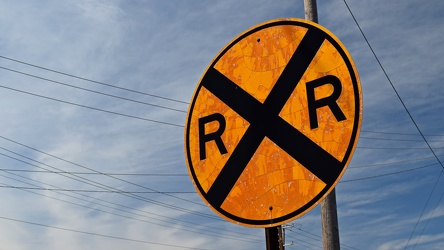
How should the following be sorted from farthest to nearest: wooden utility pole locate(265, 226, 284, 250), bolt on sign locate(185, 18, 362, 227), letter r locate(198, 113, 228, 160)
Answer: letter r locate(198, 113, 228, 160)
wooden utility pole locate(265, 226, 284, 250)
bolt on sign locate(185, 18, 362, 227)

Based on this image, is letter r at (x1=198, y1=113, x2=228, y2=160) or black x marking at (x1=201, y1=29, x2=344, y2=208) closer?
black x marking at (x1=201, y1=29, x2=344, y2=208)

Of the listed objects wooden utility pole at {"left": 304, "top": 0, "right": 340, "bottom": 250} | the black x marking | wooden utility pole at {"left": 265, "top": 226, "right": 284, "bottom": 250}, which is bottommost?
wooden utility pole at {"left": 265, "top": 226, "right": 284, "bottom": 250}

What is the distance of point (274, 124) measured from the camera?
2332 millimetres

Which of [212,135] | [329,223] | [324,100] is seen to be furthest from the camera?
[329,223]

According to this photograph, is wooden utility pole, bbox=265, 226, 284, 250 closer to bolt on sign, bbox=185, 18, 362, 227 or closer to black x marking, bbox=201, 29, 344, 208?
bolt on sign, bbox=185, 18, 362, 227

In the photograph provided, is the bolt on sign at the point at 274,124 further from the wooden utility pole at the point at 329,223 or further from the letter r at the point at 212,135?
the wooden utility pole at the point at 329,223

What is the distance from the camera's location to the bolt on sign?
2207 millimetres

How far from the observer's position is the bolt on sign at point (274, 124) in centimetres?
221

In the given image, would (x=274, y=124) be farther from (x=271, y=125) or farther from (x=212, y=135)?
(x=212, y=135)

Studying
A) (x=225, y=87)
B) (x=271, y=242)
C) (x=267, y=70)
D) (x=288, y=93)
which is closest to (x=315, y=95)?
(x=288, y=93)

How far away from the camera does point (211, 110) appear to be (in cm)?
256

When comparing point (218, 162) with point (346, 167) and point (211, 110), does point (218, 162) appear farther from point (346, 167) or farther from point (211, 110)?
point (346, 167)

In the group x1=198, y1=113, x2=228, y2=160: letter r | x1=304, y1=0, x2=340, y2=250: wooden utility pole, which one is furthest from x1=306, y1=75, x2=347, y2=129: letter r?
x1=304, y1=0, x2=340, y2=250: wooden utility pole

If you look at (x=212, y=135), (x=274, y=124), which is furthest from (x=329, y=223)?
(x=274, y=124)
